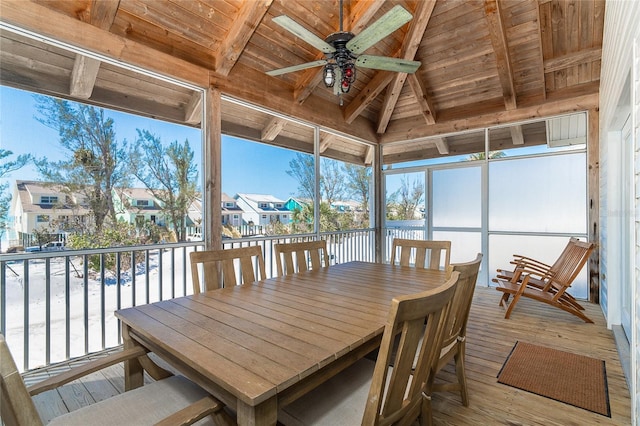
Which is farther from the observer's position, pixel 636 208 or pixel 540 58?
pixel 540 58

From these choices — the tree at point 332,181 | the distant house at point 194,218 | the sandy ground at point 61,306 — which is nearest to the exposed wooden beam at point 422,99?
the tree at point 332,181

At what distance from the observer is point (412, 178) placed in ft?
19.7

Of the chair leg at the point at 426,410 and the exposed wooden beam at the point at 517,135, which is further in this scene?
the exposed wooden beam at the point at 517,135

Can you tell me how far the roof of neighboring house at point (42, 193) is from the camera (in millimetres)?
2373

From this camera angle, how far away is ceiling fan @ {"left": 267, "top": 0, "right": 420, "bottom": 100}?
2.19 meters

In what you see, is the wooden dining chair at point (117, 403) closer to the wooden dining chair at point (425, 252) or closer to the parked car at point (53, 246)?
the parked car at point (53, 246)

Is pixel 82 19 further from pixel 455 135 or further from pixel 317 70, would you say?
pixel 455 135

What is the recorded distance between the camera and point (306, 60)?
4238mm

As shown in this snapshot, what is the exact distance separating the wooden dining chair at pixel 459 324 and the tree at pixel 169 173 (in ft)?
9.28

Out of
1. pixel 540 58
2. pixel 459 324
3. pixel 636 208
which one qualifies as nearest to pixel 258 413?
pixel 459 324

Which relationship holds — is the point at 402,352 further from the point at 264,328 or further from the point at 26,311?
→ the point at 26,311

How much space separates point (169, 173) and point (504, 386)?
3.56 meters

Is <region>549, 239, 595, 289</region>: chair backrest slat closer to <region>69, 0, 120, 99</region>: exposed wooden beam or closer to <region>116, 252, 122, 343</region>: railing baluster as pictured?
<region>116, 252, 122, 343</region>: railing baluster

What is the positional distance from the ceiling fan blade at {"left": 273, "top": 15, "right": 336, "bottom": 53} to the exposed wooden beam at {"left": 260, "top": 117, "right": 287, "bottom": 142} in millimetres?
2032
